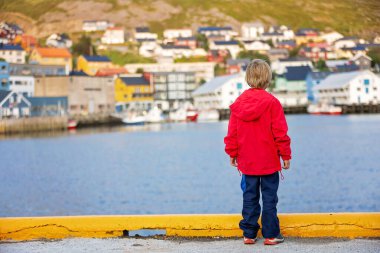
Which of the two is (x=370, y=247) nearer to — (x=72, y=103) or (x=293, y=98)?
(x=72, y=103)

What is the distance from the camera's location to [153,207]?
35.2 ft

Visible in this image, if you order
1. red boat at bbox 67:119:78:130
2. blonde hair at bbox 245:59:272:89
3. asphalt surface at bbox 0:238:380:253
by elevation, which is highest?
blonde hair at bbox 245:59:272:89

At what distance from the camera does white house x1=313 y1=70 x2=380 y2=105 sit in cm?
5009

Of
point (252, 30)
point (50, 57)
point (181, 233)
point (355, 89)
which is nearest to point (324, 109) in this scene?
point (355, 89)

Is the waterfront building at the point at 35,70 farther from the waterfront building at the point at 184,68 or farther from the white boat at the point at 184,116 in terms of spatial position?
the waterfront building at the point at 184,68

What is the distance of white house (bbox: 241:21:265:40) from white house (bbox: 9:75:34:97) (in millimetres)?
44592

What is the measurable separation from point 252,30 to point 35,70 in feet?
140

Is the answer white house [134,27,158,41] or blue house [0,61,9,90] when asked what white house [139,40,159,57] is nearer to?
white house [134,27,158,41]

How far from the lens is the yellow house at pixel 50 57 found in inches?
2421

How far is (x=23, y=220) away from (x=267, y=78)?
3.11 feet

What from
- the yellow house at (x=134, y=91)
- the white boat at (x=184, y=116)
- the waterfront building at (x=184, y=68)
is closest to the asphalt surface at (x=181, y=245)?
the white boat at (x=184, y=116)

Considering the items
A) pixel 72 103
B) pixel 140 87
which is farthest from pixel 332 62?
pixel 72 103

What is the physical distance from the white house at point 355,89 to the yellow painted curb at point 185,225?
47989 millimetres

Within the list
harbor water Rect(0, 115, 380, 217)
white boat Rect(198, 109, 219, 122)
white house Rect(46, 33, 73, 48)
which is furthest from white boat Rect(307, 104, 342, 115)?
white house Rect(46, 33, 73, 48)
